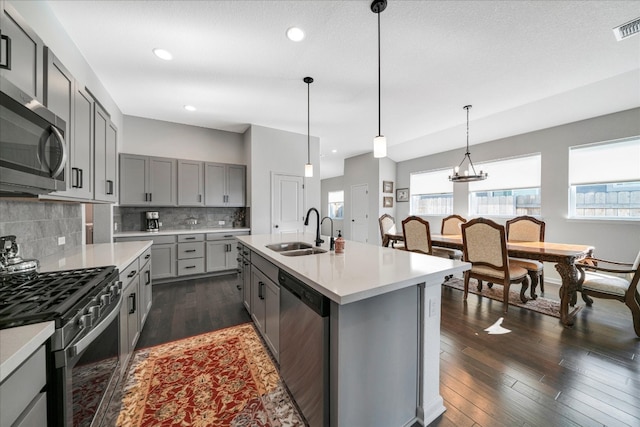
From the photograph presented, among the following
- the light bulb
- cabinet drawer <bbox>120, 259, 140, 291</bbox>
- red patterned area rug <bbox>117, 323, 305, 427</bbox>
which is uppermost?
the light bulb

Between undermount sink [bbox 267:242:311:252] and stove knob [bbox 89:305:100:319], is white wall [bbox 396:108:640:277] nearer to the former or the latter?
undermount sink [bbox 267:242:311:252]

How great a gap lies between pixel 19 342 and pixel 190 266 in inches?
149

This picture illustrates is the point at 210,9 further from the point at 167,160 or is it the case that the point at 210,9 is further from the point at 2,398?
the point at 167,160

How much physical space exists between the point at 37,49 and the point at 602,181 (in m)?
6.35

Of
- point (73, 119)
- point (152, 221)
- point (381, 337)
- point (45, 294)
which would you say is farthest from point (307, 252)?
point (152, 221)

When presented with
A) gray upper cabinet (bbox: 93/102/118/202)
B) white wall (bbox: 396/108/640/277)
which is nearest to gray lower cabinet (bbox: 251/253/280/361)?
gray upper cabinet (bbox: 93/102/118/202)

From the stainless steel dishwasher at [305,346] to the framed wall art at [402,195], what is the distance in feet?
18.9

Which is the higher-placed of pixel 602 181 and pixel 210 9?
pixel 210 9

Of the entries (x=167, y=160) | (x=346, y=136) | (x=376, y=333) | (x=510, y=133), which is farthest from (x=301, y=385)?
(x=510, y=133)

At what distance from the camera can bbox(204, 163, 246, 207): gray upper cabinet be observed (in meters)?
4.56

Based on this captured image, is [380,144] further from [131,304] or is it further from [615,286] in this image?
[615,286]

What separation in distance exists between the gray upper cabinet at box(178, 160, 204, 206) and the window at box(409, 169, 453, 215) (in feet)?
17.2

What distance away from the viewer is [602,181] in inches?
143

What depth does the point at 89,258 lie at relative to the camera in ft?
6.02
